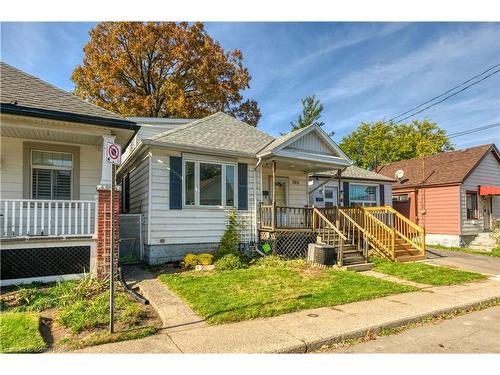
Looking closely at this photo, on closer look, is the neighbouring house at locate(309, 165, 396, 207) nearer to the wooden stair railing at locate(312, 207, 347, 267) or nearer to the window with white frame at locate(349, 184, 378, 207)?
the window with white frame at locate(349, 184, 378, 207)

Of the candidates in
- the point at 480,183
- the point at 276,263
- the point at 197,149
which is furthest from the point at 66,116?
the point at 480,183

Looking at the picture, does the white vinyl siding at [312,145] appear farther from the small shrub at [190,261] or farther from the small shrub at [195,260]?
the small shrub at [190,261]

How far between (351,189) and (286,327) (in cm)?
A: 1371

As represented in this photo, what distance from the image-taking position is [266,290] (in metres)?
7.07

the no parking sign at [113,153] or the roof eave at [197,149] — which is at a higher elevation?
the roof eave at [197,149]

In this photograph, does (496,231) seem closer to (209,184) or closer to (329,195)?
(329,195)

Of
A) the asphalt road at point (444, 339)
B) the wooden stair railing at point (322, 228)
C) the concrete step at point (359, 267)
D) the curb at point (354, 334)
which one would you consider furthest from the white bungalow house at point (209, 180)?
the asphalt road at point (444, 339)

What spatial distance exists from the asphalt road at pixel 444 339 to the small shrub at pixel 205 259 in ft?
19.2

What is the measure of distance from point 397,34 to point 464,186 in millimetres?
12345

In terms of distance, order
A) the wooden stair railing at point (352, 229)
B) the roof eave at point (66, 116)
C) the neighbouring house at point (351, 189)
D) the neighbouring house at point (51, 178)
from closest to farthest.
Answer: the roof eave at point (66, 116), the neighbouring house at point (51, 178), the wooden stair railing at point (352, 229), the neighbouring house at point (351, 189)

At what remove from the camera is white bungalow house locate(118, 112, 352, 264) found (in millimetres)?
10055

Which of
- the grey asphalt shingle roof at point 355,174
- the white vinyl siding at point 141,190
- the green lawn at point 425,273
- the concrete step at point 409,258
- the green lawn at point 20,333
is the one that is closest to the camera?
the green lawn at point 20,333

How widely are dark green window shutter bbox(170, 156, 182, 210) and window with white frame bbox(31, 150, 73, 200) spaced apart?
2840 millimetres

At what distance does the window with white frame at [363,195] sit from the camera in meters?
17.7
